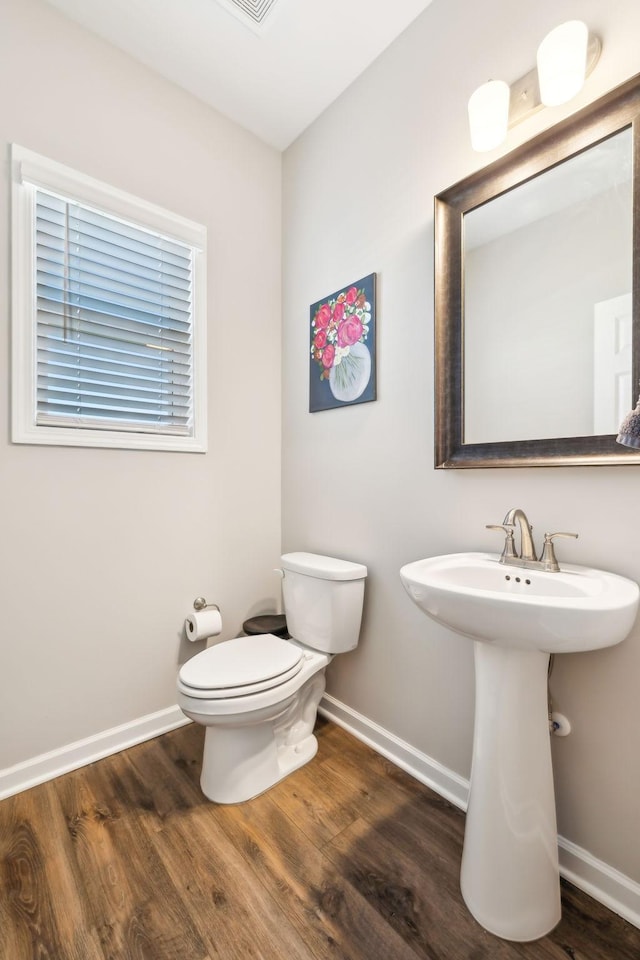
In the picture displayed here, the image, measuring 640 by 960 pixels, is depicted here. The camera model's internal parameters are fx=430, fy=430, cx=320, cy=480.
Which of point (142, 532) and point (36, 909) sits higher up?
point (142, 532)

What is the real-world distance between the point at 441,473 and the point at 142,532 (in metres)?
1.20

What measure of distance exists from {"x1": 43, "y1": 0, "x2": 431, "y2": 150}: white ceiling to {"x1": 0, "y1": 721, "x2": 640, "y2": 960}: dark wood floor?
8.84 feet

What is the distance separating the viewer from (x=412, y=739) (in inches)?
61.6

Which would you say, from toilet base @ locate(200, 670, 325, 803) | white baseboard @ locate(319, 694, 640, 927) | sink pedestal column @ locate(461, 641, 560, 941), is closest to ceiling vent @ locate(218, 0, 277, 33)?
sink pedestal column @ locate(461, 641, 560, 941)

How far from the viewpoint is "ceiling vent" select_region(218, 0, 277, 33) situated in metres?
1.47

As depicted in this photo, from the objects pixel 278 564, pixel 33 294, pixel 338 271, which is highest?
pixel 338 271

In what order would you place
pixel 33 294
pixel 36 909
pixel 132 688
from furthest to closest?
pixel 132 688
pixel 33 294
pixel 36 909

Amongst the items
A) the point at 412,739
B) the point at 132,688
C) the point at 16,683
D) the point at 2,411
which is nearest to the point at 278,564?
the point at 132,688

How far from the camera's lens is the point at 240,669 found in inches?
55.6

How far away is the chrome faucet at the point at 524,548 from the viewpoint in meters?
1.10

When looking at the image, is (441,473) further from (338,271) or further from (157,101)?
(157,101)

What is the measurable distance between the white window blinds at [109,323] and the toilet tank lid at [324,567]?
0.74 m

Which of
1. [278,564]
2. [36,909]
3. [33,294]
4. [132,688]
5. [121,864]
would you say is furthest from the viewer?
[278,564]

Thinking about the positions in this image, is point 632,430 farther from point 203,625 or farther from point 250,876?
point 203,625
